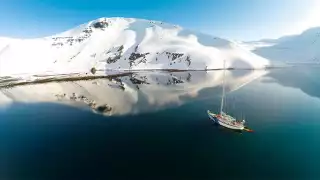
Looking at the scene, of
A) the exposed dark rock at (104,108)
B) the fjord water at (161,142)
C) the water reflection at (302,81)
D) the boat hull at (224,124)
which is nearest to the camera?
the fjord water at (161,142)

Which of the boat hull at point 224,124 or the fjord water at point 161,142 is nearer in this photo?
the fjord water at point 161,142

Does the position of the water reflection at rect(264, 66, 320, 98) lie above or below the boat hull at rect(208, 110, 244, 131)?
above

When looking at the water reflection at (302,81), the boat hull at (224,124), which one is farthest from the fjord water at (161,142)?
the water reflection at (302,81)

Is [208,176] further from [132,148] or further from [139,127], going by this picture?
[139,127]

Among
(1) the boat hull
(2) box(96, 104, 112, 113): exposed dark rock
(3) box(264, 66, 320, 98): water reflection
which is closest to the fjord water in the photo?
(1) the boat hull

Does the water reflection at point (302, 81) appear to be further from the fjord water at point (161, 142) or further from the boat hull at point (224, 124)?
the boat hull at point (224, 124)

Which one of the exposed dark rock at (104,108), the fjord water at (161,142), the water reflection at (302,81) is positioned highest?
the water reflection at (302,81)

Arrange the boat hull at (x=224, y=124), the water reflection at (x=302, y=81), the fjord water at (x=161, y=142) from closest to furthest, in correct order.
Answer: the fjord water at (x=161, y=142) < the boat hull at (x=224, y=124) < the water reflection at (x=302, y=81)

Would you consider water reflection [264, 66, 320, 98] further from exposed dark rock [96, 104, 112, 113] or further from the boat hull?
exposed dark rock [96, 104, 112, 113]

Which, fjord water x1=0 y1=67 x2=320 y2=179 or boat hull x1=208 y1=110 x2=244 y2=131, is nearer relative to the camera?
fjord water x1=0 y1=67 x2=320 y2=179
